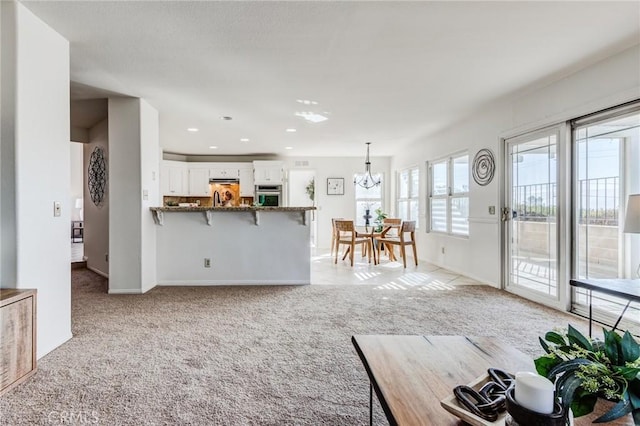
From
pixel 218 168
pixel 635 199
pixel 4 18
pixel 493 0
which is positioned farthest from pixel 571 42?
pixel 218 168

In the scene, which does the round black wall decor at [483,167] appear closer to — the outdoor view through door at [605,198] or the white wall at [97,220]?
the outdoor view through door at [605,198]

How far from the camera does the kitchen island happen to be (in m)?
4.46

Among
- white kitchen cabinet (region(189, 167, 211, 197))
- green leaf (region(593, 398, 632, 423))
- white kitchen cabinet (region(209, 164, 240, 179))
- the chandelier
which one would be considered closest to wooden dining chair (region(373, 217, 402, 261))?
the chandelier

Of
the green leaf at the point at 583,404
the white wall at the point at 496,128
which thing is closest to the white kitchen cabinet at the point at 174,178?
the white wall at the point at 496,128

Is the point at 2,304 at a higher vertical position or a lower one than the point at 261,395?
higher

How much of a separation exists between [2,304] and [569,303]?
4720 millimetres

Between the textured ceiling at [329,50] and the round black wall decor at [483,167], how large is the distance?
68 cm

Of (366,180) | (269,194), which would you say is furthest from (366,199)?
(269,194)

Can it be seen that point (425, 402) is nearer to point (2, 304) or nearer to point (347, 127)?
point (2, 304)

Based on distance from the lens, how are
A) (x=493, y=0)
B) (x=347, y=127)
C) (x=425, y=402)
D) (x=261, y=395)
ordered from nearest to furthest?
(x=425, y=402) < (x=261, y=395) < (x=493, y=0) < (x=347, y=127)

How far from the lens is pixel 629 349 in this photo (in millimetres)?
921

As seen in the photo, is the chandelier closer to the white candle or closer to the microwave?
the microwave

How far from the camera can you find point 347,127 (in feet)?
17.5

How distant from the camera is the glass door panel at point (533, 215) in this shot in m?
3.53
